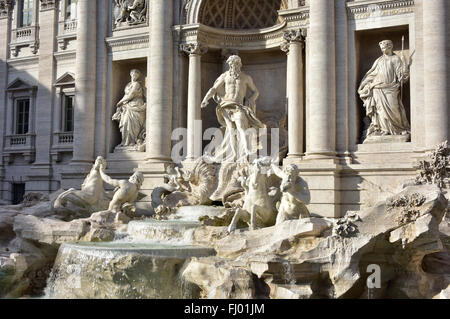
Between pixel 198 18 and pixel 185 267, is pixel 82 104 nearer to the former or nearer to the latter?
pixel 198 18

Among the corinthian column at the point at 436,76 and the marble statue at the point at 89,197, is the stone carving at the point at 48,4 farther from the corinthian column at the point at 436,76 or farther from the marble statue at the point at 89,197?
the corinthian column at the point at 436,76

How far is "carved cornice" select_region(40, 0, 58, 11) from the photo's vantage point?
2364cm

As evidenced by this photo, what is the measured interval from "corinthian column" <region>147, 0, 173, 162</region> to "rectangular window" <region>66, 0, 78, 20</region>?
520 centimetres

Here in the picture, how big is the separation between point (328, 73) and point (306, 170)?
303 cm

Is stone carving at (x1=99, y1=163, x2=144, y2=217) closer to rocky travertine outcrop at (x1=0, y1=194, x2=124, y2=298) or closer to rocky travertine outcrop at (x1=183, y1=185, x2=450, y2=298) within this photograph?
rocky travertine outcrop at (x1=0, y1=194, x2=124, y2=298)

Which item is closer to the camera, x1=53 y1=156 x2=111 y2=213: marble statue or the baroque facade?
the baroque facade

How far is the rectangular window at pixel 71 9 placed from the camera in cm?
2338

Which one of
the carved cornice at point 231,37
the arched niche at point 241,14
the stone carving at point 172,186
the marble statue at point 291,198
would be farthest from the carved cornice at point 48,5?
the marble statue at point 291,198

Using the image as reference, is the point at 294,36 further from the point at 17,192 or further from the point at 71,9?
the point at 17,192

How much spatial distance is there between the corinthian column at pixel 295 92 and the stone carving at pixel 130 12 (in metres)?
5.97

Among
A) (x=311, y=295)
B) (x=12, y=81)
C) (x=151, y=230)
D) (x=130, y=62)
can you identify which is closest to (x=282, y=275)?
(x=311, y=295)

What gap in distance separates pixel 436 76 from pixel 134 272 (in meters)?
9.78

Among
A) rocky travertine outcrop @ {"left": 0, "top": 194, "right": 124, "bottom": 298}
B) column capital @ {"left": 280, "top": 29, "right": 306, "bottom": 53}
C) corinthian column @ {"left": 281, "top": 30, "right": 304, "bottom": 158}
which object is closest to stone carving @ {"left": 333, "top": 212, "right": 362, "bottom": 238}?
rocky travertine outcrop @ {"left": 0, "top": 194, "right": 124, "bottom": 298}

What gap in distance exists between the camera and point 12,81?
24594 millimetres
